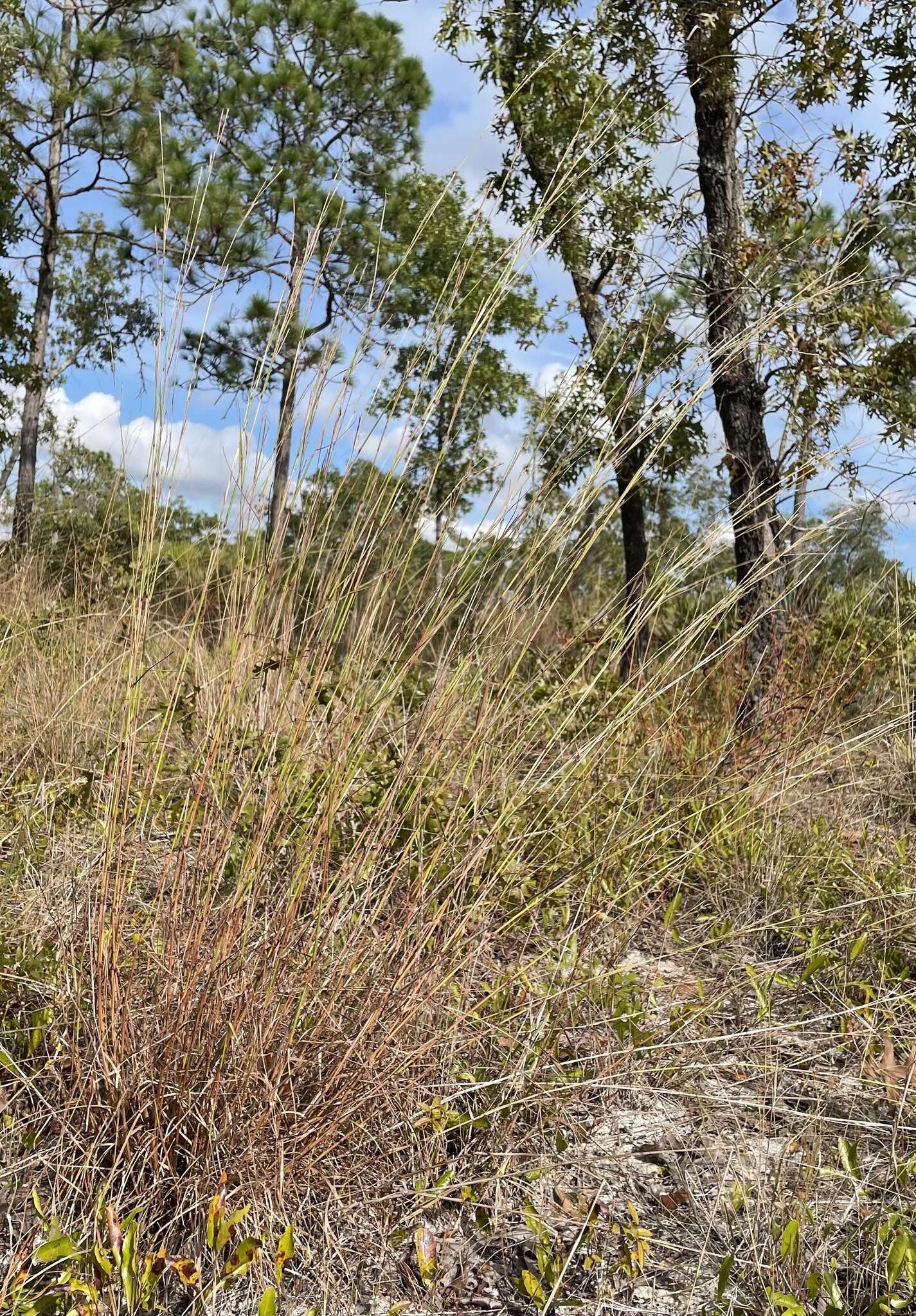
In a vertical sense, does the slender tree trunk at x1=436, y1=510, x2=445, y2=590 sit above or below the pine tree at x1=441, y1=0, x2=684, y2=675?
below

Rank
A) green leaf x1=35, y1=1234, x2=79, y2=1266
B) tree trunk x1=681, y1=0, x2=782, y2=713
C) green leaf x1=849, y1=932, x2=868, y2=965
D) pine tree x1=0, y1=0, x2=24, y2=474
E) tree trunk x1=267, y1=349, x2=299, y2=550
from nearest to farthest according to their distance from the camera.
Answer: green leaf x1=35, y1=1234, x2=79, y2=1266 → tree trunk x1=267, y1=349, x2=299, y2=550 → green leaf x1=849, y1=932, x2=868, y2=965 → tree trunk x1=681, y1=0, x2=782, y2=713 → pine tree x1=0, y1=0, x2=24, y2=474

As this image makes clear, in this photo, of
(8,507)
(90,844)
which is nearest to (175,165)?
(8,507)

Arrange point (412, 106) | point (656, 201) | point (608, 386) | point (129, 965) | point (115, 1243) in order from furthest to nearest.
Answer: point (412, 106)
point (608, 386)
point (656, 201)
point (129, 965)
point (115, 1243)

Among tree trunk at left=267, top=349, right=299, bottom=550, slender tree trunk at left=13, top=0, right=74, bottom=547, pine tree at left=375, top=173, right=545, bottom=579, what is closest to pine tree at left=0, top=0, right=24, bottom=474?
slender tree trunk at left=13, top=0, right=74, bottom=547

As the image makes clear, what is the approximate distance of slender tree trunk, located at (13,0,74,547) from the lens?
10633 mm

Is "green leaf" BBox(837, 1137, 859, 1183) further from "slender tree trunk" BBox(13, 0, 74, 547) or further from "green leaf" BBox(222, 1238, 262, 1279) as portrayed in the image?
"slender tree trunk" BBox(13, 0, 74, 547)

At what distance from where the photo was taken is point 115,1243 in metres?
1.36

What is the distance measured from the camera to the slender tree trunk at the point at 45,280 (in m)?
10.6

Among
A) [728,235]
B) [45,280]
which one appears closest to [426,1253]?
[728,235]

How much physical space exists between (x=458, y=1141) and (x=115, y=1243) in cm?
59

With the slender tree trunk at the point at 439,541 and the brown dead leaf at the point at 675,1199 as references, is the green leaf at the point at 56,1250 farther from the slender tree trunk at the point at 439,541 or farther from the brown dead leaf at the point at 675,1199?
the slender tree trunk at the point at 439,541

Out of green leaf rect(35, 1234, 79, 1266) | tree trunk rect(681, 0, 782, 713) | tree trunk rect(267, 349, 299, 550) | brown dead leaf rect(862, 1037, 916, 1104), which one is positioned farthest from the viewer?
tree trunk rect(681, 0, 782, 713)

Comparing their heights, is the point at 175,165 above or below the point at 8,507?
above

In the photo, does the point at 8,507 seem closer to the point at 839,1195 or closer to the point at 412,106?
the point at 412,106
